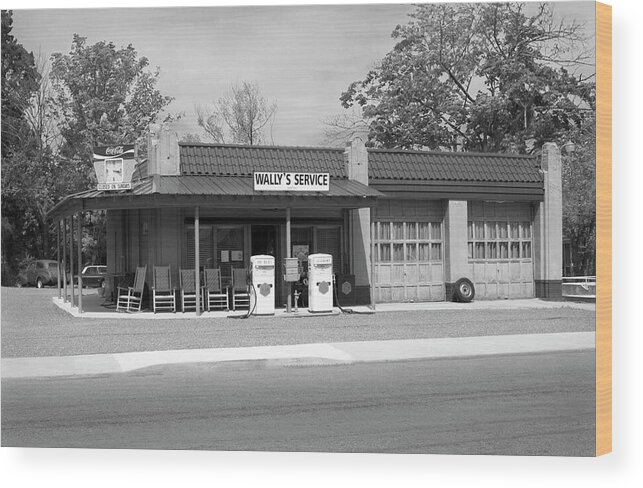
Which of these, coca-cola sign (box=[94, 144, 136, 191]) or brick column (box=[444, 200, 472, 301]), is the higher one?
coca-cola sign (box=[94, 144, 136, 191])

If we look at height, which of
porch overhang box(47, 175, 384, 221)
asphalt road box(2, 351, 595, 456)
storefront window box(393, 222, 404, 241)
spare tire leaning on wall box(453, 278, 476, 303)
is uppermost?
porch overhang box(47, 175, 384, 221)

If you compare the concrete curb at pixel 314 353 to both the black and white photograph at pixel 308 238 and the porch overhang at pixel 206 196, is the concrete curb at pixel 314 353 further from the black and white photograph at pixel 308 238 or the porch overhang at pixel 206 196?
the porch overhang at pixel 206 196

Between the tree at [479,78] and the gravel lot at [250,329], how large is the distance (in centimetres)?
415

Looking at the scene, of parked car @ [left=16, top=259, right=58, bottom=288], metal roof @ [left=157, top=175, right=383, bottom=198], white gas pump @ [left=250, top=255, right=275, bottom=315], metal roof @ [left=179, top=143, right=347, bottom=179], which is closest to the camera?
white gas pump @ [left=250, top=255, right=275, bottom=315]

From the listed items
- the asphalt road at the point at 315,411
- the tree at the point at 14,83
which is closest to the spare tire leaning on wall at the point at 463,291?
the asphalt road at the point at 315,411

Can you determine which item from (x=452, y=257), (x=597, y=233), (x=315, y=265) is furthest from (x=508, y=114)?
(x=597, y=233)

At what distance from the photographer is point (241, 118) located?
17.7 metres

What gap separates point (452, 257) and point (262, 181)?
649 centimetres

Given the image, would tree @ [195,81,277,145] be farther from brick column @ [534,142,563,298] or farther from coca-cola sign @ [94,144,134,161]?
brick column @ [534,142,563,298]

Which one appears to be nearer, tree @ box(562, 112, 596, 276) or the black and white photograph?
the black and white photograph

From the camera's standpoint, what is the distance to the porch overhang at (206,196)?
1912cm

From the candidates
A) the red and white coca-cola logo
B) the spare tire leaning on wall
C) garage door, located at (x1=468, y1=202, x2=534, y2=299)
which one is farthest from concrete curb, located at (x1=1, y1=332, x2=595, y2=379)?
garage door, located at (x1=468, y1=202, x2=534, y2=299)

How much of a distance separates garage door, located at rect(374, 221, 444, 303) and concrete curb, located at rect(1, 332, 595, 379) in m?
8.24

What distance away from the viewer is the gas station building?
20.3 meters
